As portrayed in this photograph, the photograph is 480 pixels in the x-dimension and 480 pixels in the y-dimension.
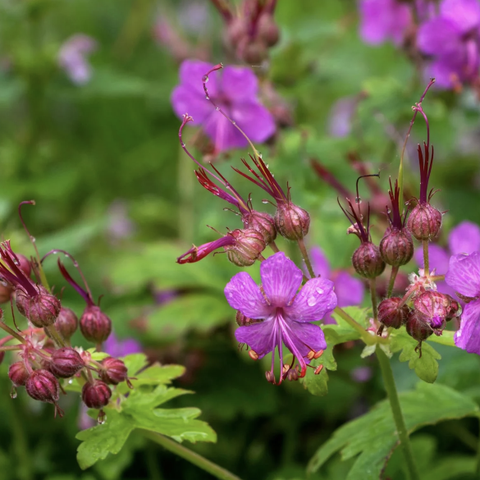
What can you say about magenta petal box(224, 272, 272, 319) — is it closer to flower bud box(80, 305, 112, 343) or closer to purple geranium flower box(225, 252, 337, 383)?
purple geranium flower box(225, 252, 337, 383)

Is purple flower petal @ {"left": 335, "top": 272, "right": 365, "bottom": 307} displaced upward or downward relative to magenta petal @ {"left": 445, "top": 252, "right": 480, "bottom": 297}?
downward

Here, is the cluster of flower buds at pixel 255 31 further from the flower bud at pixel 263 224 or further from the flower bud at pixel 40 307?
the flower bud at pixel 40 307

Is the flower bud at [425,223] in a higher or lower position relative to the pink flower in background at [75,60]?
higher

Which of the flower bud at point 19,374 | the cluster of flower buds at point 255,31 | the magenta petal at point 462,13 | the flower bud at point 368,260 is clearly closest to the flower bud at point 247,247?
the flower bud at point 368,260

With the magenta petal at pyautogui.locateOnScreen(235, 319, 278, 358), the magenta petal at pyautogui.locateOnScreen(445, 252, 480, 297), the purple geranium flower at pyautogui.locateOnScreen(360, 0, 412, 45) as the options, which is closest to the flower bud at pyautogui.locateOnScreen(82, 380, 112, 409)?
the magenta petal at pyautogui.locateOnScreen(235, 319, 278, 358)

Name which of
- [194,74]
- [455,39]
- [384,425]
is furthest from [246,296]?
[455,39]

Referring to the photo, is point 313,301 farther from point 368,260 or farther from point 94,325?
point 94,325
